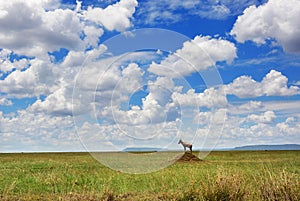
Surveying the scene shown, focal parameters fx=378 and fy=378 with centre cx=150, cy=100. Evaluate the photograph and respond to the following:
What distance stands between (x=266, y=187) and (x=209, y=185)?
1.62 metres

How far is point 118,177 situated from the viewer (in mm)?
17531

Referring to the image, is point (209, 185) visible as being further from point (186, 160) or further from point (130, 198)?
point (186, 160)

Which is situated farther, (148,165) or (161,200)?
(148,165)

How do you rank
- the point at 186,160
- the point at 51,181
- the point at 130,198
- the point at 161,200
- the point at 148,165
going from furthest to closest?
the point at 186,160 < the point at 148,165 < the point at 51,181 < the point at 130,198 < the point at 161,200

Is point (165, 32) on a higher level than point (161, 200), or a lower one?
higher

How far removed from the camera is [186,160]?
101ft

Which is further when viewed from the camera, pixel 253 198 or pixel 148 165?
pixel 148 165

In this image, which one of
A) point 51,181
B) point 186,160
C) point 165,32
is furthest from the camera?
point 186,160

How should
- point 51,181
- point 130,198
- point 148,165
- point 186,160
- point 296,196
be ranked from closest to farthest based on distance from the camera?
point 296,196
point 130,198
point 51,181
point 148,165
point 186,160

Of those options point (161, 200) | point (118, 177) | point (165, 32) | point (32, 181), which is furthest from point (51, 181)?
point (165, 32)

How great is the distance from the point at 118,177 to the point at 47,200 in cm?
Answer: 686

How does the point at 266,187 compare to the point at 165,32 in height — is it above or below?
below

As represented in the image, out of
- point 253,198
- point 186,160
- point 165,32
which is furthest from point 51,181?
point 186,160

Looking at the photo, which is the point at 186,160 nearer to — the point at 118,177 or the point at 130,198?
the point at 118,177
